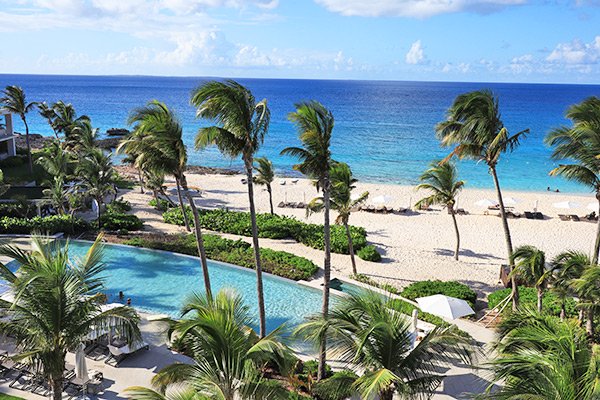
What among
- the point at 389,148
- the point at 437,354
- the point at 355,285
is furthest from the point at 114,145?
the point at 437,354

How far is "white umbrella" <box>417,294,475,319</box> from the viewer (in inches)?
643

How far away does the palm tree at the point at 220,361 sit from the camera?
26.1ft

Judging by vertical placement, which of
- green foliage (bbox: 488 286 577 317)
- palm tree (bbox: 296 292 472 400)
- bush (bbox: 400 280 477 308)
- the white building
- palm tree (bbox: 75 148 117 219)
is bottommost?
green foliage (bbox: 488 286 577 317)

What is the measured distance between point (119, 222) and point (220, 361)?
2146cm

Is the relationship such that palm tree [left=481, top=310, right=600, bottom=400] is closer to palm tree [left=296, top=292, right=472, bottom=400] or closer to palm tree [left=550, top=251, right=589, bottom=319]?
palm tree [left=296, top=292, right=472, bottom=400]

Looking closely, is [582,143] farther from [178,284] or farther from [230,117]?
[178,284]

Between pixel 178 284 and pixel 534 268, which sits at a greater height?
pixel 534 268

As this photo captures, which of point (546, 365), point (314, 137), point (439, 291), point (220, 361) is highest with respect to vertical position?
point (314, 137)

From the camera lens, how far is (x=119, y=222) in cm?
2809

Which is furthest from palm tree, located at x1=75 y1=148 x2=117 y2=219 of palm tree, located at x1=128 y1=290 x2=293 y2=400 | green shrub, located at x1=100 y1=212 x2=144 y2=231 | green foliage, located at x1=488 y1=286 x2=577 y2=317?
palm tree, located at x1=128 y1=290 x2=293 y2=400

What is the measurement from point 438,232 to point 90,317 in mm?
25856

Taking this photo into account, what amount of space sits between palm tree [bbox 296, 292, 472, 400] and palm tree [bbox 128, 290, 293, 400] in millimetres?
1002

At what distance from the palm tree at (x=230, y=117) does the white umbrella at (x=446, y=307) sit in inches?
302

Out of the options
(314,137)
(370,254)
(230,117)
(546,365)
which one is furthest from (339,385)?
(370,254)
